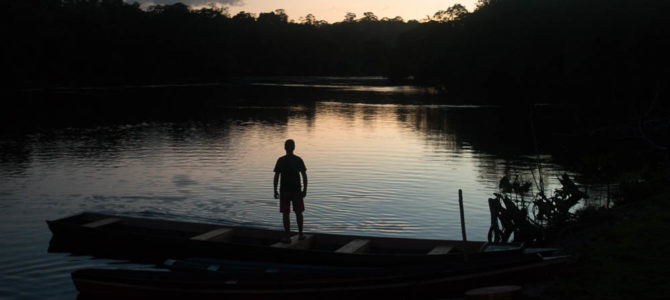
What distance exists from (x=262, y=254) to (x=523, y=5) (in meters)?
60.6

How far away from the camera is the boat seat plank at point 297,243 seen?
1115 centimetres

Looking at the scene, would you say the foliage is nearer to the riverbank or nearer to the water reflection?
the riverbank

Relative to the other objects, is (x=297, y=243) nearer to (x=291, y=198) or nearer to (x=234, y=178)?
(x=291, y=198)

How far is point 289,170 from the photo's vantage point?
1230 cm

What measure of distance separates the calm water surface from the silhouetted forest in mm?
4572

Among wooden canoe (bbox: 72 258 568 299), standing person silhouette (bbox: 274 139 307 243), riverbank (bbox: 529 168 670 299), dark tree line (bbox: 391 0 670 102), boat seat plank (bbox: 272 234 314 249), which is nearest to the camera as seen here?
riverbank (bbox: 529 168 670 299)

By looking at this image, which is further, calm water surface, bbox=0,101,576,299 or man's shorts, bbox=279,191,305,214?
calm water surface, bbox=0,101,576,299

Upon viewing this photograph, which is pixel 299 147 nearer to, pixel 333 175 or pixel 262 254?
pixel 333 175

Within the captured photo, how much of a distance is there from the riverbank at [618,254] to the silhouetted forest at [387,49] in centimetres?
721

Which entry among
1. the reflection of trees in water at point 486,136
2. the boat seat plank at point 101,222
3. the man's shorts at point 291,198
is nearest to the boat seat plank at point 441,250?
the man's shorts at point 291,198

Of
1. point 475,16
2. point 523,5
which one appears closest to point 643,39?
point 523,5

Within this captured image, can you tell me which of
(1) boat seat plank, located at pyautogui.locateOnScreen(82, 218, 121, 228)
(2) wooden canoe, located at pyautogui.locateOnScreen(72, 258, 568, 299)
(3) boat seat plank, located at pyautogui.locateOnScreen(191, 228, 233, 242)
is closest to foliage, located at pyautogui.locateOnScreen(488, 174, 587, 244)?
(2) wooden canoe, located at pyautogui.locateOnScreen(72, 258, 568, 299)

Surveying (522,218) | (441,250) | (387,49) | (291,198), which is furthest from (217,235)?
(387,49)

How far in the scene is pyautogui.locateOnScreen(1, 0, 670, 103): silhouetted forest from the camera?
3306 centimetres
